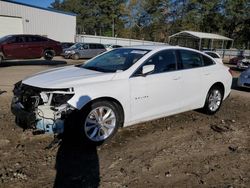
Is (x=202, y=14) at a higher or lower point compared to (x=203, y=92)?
higher

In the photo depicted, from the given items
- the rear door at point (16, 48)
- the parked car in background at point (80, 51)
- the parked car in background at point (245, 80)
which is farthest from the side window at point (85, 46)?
the parked car in background at point (245, 80)

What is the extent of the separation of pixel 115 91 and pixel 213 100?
3035 mm

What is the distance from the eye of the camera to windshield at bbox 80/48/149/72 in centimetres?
567

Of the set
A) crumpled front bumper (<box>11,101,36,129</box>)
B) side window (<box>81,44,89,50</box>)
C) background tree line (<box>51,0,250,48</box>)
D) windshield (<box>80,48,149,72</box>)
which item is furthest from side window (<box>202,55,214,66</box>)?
background tree line (<box>51,0,250,48</box>)

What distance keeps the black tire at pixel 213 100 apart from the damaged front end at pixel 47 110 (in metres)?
3.54

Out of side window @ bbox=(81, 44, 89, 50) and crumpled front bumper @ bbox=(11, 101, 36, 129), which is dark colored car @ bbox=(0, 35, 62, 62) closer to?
side window @ bbox=(81, 44, 89, 50)

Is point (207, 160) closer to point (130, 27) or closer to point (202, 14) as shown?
point (202, 14)

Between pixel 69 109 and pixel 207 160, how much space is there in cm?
217

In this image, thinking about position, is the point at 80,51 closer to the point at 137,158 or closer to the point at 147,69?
the point at 147,69

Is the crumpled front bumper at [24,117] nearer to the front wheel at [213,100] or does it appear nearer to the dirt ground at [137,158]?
the dirt ground at [137,158]

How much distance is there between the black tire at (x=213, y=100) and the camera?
709cm

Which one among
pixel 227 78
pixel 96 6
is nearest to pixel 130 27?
pixel 96 6

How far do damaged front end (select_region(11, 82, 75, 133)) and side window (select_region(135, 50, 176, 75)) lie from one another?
1.70 meters

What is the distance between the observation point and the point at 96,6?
254 feet
